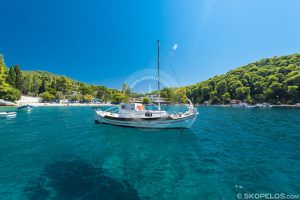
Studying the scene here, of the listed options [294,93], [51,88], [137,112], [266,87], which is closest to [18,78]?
[51,88]

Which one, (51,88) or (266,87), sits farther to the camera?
(51,88)

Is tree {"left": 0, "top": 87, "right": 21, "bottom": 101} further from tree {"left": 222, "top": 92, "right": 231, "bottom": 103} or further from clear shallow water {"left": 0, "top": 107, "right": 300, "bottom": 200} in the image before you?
tree {"left": 222, "top": 92, "right": 231, "bottom": 103}

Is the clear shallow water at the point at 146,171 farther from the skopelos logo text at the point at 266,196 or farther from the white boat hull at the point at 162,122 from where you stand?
the white boat hull at the point at 162,122

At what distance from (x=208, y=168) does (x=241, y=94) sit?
401 ft

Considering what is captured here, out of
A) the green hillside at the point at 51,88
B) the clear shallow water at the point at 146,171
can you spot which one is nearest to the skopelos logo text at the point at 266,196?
the clear shallow water at the point at 146,171

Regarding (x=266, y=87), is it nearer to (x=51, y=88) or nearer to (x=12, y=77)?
(x=51, y=88)

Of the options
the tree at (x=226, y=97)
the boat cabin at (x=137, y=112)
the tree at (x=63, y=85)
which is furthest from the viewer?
the tree at (x=226, y=97)

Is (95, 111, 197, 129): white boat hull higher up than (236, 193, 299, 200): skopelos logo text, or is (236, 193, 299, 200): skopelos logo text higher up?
(95, 111, 197, 129): white boat hull

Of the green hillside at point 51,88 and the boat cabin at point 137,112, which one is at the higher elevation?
the green hillside at point 51,88

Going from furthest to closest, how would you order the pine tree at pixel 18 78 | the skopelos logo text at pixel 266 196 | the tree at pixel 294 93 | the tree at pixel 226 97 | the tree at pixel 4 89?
1. the tree at pixel 226 97
2. the pine tree at pixel 18 78
3. the tree at pixel 294 93
4. the tree at pixel 4 89
5. the skopelos logo text at pixel 266 196

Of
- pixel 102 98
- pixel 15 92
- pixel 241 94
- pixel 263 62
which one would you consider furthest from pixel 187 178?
pixel 263 62

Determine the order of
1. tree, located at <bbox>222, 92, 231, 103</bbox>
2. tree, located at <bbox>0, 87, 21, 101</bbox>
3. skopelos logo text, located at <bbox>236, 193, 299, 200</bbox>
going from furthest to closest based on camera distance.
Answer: tree, located at <bbox>222, 92, 231, 103</bbox>, tree, located at <bbox>0, 87, 21, 101</bbox>, skopelos logo text, located at <bbox>236, 193, 299, 200</bbox>

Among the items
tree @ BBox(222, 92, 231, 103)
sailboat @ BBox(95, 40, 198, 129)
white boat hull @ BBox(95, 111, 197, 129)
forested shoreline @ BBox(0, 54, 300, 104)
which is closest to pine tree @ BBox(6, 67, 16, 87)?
forested shoreline @ BBox(0, 54, 300, 104)

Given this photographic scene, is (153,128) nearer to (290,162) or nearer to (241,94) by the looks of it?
(290,162)
